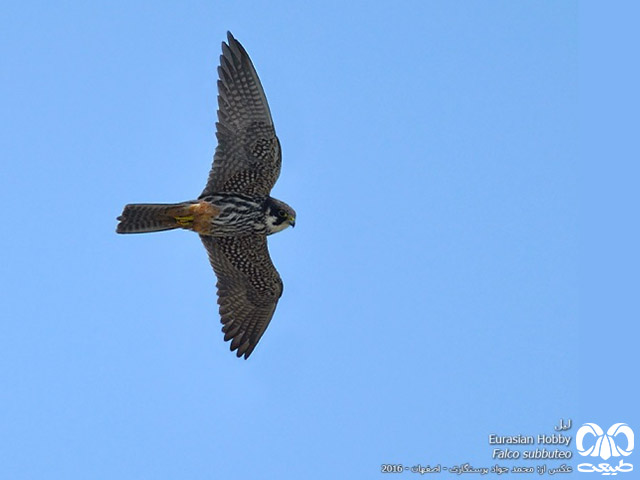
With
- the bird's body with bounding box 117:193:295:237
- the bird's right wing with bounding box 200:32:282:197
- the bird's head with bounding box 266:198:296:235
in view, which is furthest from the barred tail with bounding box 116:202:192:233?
the bird's head with bounding box 266:198:296:235

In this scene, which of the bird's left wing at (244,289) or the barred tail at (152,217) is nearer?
the barred tail at (152,217)

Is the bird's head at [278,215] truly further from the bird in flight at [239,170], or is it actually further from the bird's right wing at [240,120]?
the bird's right wing at [240,120]

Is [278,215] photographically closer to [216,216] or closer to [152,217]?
[216,216]

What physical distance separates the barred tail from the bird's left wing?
46.1 inches

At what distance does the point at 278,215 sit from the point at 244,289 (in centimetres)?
156

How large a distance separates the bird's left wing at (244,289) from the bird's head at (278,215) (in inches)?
24.2

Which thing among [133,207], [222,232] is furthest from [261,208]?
[133,207]

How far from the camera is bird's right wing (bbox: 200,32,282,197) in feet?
49.7

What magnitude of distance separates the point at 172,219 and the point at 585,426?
6563 mm

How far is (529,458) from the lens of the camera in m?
15.1

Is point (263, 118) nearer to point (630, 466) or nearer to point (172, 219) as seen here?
point (172, 219)

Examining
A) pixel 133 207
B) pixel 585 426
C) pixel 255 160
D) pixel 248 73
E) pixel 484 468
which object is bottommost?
pixel 484 468

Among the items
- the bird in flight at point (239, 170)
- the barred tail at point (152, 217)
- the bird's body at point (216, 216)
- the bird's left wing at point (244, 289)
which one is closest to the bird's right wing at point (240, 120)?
the bird in flight at point (239, 170)

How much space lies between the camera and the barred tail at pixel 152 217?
1442cm
